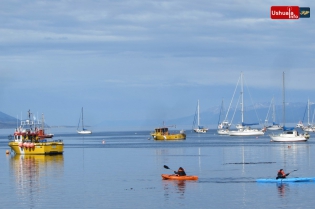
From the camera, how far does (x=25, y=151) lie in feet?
429

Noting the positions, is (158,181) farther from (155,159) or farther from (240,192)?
(155,159)

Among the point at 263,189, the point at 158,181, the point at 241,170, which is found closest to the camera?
the point at 263,189

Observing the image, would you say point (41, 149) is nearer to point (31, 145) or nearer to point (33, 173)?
point (31, 145)

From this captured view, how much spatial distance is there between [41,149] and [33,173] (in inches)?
1390

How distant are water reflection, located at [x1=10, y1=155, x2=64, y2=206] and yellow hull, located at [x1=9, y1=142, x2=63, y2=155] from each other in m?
1.04

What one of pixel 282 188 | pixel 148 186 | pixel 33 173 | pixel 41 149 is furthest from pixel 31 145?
pixel 282 188

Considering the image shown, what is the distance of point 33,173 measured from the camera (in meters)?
92.6

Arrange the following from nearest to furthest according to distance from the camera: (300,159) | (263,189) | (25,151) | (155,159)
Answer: (263,189)
(300,159)
(155,159)
(25,151)

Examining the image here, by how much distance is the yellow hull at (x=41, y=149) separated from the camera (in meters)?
128

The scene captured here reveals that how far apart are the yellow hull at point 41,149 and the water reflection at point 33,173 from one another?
1040mm

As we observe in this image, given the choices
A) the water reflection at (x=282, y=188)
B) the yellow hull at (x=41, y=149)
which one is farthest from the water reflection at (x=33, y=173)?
the water reflection at (x=282, y=188)

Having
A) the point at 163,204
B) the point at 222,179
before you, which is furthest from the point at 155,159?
the point at 163,204

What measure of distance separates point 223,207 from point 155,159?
2427 inches

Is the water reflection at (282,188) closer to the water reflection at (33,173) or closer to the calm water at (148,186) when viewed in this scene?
the calm water at (148,186)
